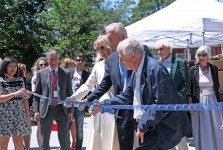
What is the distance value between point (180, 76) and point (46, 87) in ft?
6.87

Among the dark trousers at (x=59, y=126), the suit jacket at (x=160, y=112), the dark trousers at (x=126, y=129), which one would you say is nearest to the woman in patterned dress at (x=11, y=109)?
the dark trousers at (x=59, y=126)

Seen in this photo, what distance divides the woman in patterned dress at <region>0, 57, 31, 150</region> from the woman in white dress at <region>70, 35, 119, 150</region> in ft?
4.10

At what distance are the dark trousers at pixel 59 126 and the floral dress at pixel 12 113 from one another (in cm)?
30

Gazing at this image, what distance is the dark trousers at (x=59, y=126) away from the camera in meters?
6.59

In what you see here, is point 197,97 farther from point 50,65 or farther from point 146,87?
point 146,87

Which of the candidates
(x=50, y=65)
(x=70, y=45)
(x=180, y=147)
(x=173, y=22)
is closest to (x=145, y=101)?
(x=180, y=147)

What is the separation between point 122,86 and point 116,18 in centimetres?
3974

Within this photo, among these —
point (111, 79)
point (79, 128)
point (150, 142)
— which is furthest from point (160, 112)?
point (79, 128)

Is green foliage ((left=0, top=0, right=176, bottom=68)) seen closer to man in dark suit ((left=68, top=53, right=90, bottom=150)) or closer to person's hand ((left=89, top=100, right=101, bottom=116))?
man in dark suit ((left=68, top=53, right=90, bottom=150))

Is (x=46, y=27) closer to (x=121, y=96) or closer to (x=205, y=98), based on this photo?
(x=205, y=98)

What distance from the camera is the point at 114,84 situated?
5.07 meters

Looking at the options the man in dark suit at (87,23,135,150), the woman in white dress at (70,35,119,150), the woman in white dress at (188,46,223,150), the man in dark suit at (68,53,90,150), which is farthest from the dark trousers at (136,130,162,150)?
the man in dark suit at (68,53,90,150)

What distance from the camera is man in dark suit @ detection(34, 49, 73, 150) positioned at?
21.7 feet

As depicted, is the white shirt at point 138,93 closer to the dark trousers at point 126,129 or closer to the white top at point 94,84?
the dark trousers at point 126,129
